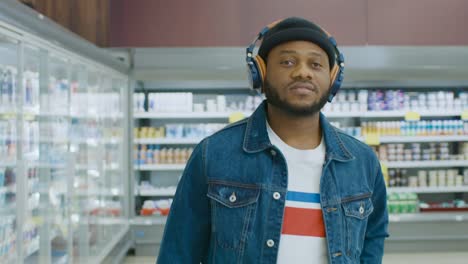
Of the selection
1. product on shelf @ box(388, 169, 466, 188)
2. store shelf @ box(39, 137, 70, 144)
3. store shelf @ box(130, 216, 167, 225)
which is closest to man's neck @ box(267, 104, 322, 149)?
store shelf @ box(39, 137, 70, 144)

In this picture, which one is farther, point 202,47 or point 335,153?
point 202,47

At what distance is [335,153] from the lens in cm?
144

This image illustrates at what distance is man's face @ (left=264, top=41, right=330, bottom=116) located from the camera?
1.35 m

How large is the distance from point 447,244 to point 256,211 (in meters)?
5.34

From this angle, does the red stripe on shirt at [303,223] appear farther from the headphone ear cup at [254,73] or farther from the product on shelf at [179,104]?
the product on shelf at [179,104]

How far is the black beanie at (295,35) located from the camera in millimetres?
1363

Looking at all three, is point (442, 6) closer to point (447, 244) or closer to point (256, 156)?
point (447, 244)

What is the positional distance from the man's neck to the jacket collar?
4 cm

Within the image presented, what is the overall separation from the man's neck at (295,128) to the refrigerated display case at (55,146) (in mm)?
1678

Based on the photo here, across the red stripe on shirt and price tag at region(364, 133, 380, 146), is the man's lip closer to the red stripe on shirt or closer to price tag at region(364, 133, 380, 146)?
the red stripe on shirt

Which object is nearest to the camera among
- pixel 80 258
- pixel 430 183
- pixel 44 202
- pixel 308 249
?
pixel 308 249

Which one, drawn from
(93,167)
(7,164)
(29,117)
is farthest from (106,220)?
(7,164)

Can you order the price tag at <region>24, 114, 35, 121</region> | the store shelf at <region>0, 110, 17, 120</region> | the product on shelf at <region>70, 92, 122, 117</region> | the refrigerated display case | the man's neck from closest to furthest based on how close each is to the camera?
the man's neck, the store shelf at <region>0, 110, 17, 120</region>, the refrigerated display case, the price tag at <region>24, 114, 35, 121</region>, the product on shelf at <region>70, 92, 122, 117</region>

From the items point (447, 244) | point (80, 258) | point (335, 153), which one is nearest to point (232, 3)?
point (80, 258)
